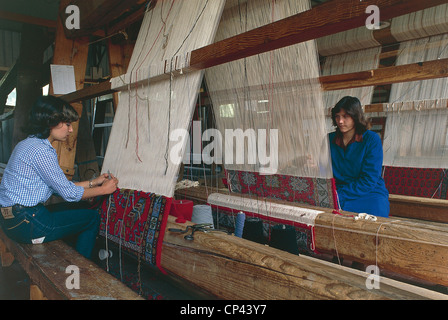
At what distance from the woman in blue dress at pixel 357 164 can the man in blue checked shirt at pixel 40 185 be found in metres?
1.73

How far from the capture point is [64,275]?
150 cm

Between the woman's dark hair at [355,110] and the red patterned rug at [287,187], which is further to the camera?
the woman's dark hair at [355,110]

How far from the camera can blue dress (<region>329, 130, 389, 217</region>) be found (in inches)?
92.4

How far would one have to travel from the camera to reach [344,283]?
1.03 meters

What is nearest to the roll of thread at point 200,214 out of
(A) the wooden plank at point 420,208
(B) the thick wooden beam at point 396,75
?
(B) the thick wooden beam at point 396,75

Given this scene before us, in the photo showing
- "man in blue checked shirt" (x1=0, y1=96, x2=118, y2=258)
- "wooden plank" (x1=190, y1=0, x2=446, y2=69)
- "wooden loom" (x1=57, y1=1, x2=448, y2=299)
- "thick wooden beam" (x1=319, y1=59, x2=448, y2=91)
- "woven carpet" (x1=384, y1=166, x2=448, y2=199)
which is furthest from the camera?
"woven carpet" (x1=384, y1=166, x2=448, y2=199)

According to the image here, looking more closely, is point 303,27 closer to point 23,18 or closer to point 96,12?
point 96,12

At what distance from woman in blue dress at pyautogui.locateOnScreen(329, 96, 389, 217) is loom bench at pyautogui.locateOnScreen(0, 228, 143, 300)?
176 cm

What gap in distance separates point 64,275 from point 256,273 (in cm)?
94

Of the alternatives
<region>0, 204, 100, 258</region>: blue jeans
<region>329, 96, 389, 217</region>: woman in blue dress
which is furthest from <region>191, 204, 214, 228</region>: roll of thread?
<region>329, 96, 389, 217</region>: woman in blue dress

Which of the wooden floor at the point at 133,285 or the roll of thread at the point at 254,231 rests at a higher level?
the roll of thread at the point at 254,231

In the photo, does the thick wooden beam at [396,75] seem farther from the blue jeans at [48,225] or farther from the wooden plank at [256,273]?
the blue jeans at [48,225]

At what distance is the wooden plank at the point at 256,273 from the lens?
3.38 ft

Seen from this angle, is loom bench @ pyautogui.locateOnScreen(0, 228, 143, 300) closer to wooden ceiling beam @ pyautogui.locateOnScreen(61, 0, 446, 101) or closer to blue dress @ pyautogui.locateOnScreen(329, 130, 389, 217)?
wooden ceiling beam @ pyautogui.locateOnScreen(61, 0, 446, 101)
